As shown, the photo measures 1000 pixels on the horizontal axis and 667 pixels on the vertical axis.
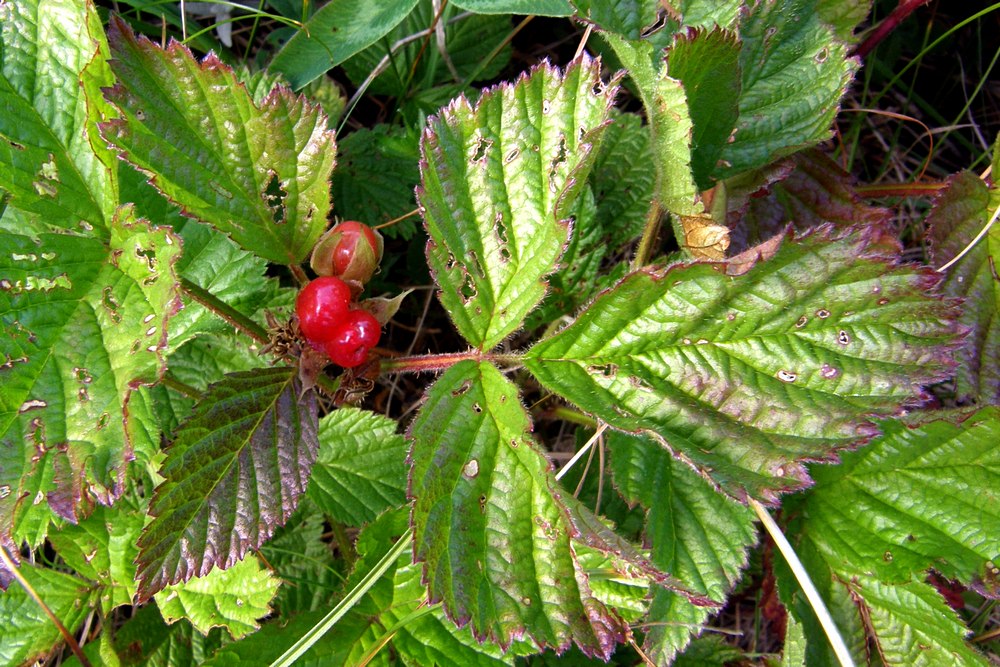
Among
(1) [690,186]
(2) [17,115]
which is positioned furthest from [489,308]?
(2) [17,115]

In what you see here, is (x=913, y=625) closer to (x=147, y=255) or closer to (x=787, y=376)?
(x=787, y=376)

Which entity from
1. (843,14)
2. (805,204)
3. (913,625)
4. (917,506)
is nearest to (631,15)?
(843,14)

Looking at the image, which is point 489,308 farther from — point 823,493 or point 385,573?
point 823,493

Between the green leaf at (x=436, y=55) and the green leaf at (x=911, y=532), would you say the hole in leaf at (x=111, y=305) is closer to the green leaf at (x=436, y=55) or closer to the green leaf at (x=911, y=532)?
the green leaf at (x=436, y=55)

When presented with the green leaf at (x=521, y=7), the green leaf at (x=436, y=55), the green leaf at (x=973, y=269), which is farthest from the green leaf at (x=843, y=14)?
the green leaf at (x=436, y=55)

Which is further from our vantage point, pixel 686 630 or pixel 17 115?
pixel 686 630
